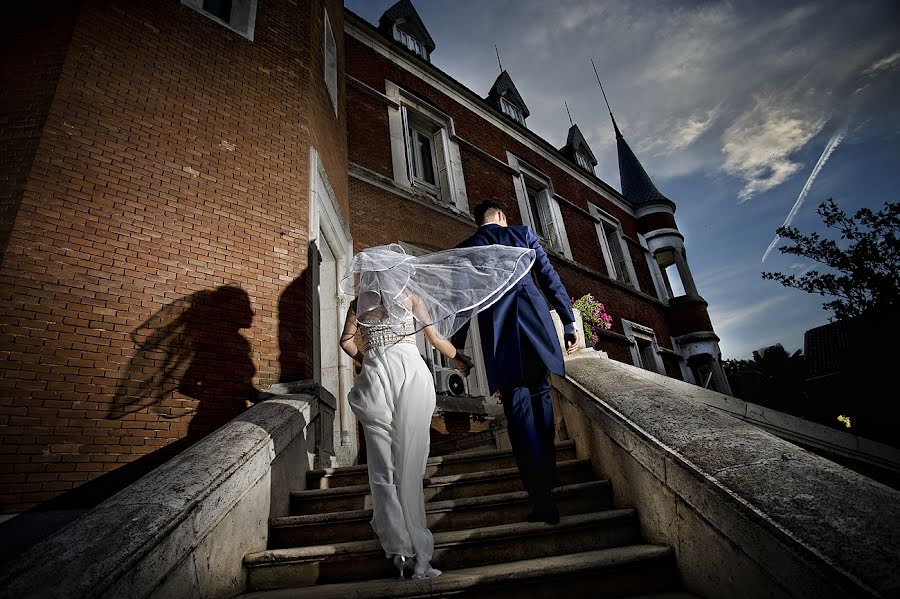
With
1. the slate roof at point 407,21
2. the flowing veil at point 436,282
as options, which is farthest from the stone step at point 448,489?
the slate roof at point 407,21

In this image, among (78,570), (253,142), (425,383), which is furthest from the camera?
(253,142)

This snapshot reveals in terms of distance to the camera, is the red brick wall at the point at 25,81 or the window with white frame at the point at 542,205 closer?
the red brick wall at the point at 25,81

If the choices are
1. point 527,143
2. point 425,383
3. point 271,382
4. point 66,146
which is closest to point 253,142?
point 66,146

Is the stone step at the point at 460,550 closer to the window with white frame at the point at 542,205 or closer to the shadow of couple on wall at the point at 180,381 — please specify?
the shadow of couple on wall at the point at 180,381

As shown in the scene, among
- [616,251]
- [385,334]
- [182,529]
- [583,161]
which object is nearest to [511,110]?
[583,161]

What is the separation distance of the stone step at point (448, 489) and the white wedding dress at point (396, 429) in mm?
727

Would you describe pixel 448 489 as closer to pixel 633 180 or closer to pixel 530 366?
pixel 530 366

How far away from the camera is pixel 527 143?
13.7m

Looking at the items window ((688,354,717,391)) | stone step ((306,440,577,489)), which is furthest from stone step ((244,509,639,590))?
window ((688,354,717,391))

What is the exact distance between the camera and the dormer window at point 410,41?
1182 centimetres

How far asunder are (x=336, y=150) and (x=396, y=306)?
528 centimetres

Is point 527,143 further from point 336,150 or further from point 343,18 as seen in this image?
point 336,150

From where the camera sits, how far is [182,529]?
190 cm

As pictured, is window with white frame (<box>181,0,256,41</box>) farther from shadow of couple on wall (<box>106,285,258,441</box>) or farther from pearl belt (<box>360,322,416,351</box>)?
pearl belt (<box>360,322,416,351</box>)
